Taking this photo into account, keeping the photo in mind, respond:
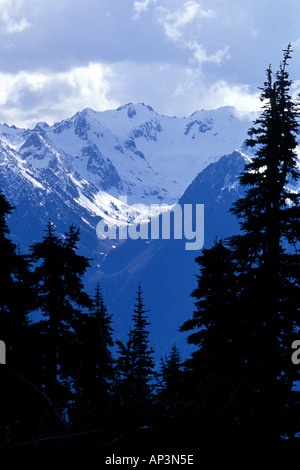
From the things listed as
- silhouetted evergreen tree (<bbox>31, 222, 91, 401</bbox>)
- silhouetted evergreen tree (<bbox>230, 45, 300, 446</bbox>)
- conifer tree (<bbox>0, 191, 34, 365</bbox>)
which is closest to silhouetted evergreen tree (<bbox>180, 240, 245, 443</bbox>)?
silhouetted evergreen tree (<bbox>230, 45, 300, 446</bbox>)

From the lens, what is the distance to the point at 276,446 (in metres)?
3.37

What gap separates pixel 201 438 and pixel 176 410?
0.70ft

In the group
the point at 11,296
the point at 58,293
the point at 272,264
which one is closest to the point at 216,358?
the point at 272,264

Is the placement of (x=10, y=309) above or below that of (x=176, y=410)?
above

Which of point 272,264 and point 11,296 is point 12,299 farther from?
point 272,264

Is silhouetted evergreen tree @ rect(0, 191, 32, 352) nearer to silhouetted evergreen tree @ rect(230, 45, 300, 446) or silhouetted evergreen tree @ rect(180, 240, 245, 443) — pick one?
silhouetted evergreen tree @ rect(180, 240, 245, 443)

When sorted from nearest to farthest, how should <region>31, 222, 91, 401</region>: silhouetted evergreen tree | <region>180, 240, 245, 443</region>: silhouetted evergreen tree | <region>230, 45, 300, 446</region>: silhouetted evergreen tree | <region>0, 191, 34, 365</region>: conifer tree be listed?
<region>180, 240, 245, 443</region>: silhouetted evergreen tree
<region>230, 45, 300, 446</region>: silhouetted evergreen tree
<region>0, 191, 34, 365</region>: conifer tree
<region>31, 222, 91, 401</region>: silhouetted evergreen tree

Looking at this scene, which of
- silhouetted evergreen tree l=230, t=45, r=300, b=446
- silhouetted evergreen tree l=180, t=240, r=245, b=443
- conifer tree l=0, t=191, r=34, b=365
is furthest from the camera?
conifer tree l=0, t=191, r=34, b=365

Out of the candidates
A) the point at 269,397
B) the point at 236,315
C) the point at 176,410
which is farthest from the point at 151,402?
the point at 236,315

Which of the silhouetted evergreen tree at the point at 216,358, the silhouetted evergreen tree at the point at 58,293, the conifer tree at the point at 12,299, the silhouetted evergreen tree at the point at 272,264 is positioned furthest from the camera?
the silhouetted evergreen tree at the point at 58,293

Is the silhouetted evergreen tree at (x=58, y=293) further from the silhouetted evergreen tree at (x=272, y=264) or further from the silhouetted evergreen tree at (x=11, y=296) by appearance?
the silhouetted evergreen tree at (x=272, y=264)

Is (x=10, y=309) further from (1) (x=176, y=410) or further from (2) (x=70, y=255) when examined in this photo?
(1) (x=176, y=410)

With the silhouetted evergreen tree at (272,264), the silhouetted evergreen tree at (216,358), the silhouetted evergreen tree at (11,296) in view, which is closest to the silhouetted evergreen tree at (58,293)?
the silhouetted evergreen tree at (11,296)
